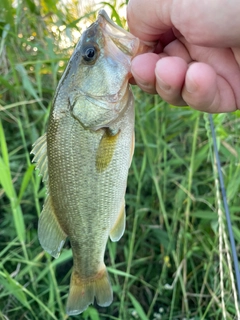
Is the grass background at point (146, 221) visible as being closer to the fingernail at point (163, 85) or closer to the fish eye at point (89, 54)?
the fish eye at point (89, 54)

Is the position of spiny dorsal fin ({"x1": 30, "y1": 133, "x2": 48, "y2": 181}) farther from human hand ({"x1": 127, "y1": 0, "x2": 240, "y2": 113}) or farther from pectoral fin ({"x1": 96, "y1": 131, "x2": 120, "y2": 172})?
human hand ({"x1": 127, "y1": 0, "x2": 240, "y2": 113})

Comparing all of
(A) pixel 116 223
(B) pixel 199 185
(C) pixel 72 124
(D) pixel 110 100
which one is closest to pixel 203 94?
(D) pixel 110 100

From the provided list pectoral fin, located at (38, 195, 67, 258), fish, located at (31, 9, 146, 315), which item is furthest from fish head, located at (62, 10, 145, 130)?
pectoral fin, located at (38, 195, 67, 258)

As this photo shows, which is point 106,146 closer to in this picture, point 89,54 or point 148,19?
point 89,54

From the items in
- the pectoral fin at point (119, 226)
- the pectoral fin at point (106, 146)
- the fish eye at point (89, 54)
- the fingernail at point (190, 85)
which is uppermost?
the fish eye at point (89, 54)

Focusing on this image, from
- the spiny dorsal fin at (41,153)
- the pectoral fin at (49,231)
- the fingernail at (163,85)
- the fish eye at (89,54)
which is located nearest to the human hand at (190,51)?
the fingernail at (163,85)

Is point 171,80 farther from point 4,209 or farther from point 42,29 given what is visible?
point 42,29
